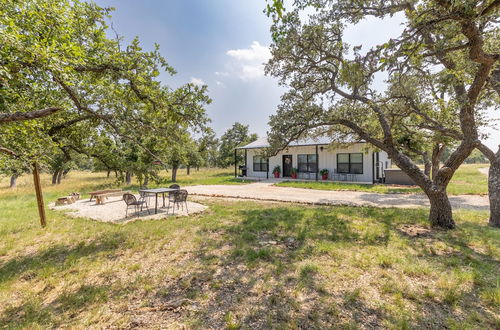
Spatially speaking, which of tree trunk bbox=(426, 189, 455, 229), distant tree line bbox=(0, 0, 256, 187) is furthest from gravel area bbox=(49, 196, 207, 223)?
tree trunk bbox=(426, 189, 455, 229)

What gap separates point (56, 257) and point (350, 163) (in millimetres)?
17205

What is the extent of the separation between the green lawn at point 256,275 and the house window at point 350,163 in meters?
10.4

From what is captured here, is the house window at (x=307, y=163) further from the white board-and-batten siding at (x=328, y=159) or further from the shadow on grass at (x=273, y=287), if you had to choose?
the shadow on grass at (x=273, y=287)

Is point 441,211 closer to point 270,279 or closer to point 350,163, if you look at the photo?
point 270,279

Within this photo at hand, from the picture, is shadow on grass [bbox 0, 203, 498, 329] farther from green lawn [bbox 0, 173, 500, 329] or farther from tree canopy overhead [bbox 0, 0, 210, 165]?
tree canopy overhead [bbox 0, 0, 210, 165]

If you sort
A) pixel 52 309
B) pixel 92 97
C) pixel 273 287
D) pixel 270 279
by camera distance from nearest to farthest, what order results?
pixel 52 309, pixel 273 287, pixel 270 279, pixel 92 97

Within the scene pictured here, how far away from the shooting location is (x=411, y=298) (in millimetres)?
2811

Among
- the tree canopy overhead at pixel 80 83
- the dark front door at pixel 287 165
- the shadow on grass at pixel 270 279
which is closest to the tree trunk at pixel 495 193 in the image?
the shadow on grass at pixel 270 279

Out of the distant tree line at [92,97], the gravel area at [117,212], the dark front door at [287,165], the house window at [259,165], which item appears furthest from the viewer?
the house window at [259,165]

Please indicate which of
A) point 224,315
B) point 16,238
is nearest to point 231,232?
point 224,315

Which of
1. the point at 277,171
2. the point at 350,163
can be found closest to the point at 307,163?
the point at 277,171

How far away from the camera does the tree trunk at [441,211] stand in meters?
5.54

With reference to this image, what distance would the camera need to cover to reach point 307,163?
18984mm

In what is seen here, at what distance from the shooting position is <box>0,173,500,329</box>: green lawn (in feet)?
8.52
